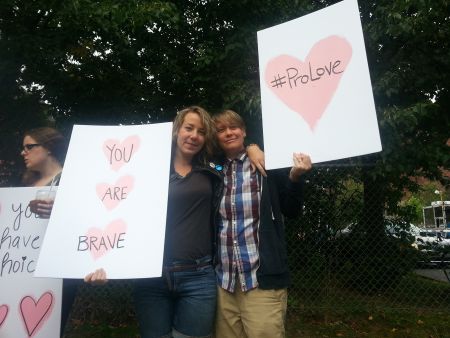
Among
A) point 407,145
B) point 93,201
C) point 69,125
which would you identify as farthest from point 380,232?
point 69,125

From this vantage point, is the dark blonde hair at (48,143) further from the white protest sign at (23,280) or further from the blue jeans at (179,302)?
the blue jeans at (179,302)

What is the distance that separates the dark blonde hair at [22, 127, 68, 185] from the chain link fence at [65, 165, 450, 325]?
2201 millimetres

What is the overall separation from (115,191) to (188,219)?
37 centimetres

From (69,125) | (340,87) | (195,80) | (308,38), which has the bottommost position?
(340,87)

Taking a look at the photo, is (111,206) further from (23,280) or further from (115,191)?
(23,280)

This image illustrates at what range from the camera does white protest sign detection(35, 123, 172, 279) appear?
175 centimetres

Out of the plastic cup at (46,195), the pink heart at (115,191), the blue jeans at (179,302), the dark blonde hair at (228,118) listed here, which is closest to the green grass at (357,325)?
the blue jeans at (179,302)

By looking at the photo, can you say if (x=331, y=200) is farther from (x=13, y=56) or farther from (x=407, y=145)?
(x=13, y=56)

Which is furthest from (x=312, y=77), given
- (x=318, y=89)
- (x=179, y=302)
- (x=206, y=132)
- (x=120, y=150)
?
(x=179, y=302)

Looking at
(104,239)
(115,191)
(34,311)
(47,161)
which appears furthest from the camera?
(47,161)

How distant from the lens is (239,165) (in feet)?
6.76

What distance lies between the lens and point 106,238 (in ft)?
5.87

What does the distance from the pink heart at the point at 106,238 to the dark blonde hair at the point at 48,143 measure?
22.3 inches

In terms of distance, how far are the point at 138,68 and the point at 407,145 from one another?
10.5ft
